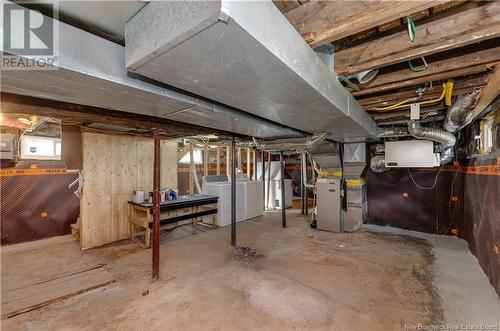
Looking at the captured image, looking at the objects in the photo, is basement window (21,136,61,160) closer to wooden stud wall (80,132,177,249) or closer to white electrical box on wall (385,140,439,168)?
wooden stud wall (80,132,177,249)

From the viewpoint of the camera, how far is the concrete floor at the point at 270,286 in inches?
72.9

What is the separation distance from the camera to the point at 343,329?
1.75m

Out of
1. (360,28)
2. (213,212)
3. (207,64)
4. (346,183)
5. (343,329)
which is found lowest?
(343,329)

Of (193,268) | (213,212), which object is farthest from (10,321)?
(213,212)

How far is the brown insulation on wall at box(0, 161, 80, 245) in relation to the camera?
11.5 feet

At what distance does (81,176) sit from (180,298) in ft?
8.21

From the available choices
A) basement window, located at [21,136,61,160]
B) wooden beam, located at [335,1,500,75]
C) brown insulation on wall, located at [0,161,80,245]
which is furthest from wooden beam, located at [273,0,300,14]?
basement window, located at [21,136,61,160]

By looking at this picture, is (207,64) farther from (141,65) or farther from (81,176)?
(81,176)

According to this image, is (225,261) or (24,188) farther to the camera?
(24,188)

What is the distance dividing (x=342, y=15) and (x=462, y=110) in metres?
2.34

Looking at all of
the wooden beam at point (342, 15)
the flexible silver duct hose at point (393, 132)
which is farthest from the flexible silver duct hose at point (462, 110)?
the wooden beam at point (342, 15)

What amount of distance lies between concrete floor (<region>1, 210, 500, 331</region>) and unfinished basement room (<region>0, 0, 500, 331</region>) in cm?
2

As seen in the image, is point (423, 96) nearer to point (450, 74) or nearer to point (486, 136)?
point (450, 74)

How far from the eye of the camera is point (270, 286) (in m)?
2.35
